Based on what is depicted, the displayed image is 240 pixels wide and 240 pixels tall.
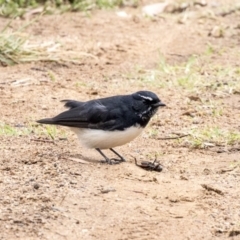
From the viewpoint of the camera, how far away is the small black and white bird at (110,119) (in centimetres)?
788

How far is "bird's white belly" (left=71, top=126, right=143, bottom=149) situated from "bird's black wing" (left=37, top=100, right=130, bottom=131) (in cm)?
5

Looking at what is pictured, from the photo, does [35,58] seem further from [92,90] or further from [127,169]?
[127,169]

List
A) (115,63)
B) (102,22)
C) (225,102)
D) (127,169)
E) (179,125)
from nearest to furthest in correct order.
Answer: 1. (127,169)
2. (179,125)
3. (225,102)
4. (115,63)
5. (102,22)

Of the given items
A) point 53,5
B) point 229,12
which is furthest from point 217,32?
point 53,5

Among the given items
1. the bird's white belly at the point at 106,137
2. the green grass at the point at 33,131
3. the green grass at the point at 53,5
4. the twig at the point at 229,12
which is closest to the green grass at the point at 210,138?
the bird's white belly at the point at 106,137

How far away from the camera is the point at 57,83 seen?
36.0 ft

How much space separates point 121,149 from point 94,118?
0.86m

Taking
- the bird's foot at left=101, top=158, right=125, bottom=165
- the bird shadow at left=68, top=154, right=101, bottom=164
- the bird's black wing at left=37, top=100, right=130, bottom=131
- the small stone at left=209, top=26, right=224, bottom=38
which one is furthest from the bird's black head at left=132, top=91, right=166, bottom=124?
the small stone at left=209, top=26, right=224, bottom=38

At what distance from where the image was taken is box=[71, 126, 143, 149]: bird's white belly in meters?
7.85

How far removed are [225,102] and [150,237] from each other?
4.37m

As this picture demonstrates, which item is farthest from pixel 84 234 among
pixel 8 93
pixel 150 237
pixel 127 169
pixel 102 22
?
pixel 102 22

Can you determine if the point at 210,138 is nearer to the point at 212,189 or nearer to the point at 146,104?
the point at 146,104

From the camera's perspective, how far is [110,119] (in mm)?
7941

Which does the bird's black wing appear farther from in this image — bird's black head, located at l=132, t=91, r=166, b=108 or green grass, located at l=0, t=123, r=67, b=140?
green grass, located at l=0, t=123, r=67, b=140
